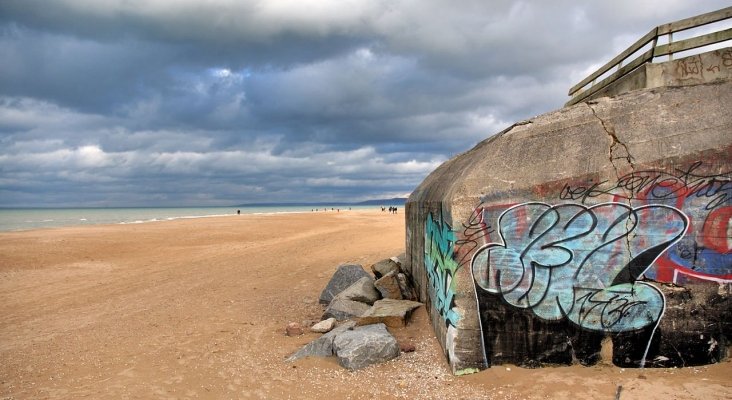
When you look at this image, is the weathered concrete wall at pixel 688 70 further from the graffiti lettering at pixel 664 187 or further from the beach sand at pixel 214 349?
the beach sand at pixel 214 349

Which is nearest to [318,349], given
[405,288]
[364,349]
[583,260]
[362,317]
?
[364,349]

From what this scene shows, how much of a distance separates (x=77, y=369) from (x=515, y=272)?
6.84 metres

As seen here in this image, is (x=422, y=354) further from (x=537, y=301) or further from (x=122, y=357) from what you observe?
(x=122, y=357)

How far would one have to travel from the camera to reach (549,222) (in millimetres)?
6047

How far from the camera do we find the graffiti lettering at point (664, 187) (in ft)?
18.8

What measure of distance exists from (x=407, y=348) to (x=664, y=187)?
13.7 ft

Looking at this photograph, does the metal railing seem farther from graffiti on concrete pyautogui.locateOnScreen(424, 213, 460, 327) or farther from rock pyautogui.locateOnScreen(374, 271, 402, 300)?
rock pyautogui.locateOnScreen(374, 271, 402, 300)

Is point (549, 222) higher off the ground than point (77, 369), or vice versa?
point (549, 222)

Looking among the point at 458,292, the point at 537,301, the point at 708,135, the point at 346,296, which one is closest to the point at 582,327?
the point at 537,301

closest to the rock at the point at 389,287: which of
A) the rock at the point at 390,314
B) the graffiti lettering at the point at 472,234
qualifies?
the rock at the point at 390,314

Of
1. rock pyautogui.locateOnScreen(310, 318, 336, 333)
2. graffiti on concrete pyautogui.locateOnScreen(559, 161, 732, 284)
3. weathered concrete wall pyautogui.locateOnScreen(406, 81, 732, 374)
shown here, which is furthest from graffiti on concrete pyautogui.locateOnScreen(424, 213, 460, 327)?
graffiti on concrete pyautogui.locateOnScreen(559, 161, 732, 284)

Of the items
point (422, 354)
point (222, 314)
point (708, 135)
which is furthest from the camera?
point (222, 314)

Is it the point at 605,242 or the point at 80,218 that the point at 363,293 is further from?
the point at 80,218

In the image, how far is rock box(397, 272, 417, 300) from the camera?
9781 mm
